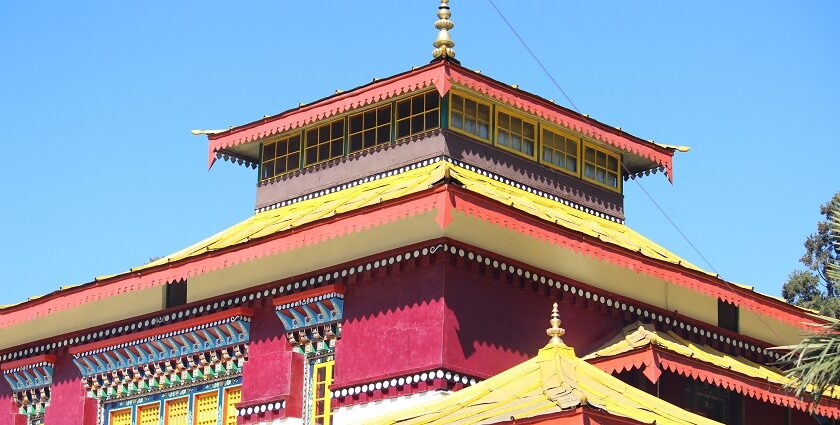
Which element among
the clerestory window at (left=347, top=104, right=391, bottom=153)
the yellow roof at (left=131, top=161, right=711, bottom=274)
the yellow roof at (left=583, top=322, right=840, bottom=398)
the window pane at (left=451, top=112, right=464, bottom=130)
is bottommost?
the yellow roof at (left=583, top=322, right=840, bottom=398)

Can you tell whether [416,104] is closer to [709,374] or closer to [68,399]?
[709,374]

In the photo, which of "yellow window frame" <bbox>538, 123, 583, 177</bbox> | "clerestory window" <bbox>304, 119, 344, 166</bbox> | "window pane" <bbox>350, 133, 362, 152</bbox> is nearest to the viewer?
"window pane" <bbox>350, 133, 362, 152</bbox>

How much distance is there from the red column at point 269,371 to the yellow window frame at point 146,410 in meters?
2.31

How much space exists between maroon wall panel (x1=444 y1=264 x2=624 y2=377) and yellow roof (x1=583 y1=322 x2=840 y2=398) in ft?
1.99

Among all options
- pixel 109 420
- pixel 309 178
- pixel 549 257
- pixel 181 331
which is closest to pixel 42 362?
pixel 109 420

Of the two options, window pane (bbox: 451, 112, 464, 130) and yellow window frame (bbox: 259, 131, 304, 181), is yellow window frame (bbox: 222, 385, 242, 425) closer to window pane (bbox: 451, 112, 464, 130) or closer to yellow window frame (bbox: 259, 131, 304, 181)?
yellow window frame (bbox: 259, 131, 304, 181)

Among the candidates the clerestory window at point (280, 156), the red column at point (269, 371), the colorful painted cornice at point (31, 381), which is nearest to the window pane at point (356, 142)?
the clerestory window at point (280, 156)

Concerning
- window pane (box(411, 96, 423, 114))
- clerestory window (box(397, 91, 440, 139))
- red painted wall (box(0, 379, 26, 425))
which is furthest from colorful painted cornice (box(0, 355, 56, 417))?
window pane (box(411, 96, 423, 114))

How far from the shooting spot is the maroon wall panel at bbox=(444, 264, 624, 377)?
20.4 meters

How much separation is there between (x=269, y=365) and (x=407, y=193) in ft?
12.9

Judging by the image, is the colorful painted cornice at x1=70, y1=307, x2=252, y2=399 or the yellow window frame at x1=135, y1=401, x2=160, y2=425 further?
the yellow window frame at x1=135, y1=401, x2=160, y2=425

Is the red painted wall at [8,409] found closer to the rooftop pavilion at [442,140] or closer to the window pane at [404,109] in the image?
the rooftop pavilion at [442,140]

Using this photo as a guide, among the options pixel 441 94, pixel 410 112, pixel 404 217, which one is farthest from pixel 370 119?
pixel 404 217

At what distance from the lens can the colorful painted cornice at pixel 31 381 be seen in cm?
2625
